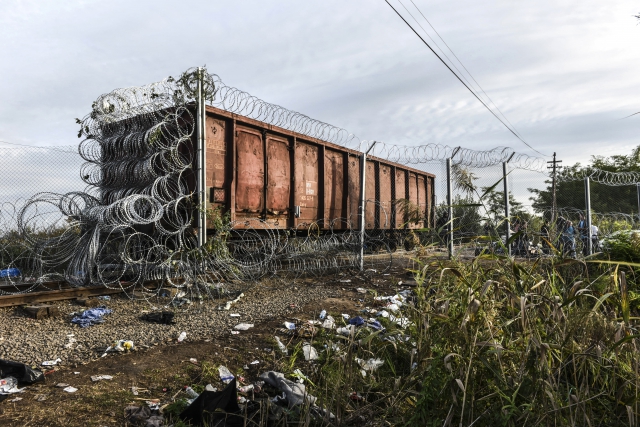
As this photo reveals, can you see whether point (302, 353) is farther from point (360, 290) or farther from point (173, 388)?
point (360, 290)

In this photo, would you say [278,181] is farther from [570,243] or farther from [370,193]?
[570,243]

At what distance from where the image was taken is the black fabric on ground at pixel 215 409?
2615 millimetres

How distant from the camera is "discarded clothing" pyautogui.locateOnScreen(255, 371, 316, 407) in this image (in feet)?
9.42

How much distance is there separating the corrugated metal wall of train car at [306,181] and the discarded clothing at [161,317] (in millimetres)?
4795

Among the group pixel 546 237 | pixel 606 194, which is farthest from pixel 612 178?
pixel 606 194

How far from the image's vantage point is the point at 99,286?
673cm

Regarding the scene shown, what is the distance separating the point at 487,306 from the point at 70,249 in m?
7.57

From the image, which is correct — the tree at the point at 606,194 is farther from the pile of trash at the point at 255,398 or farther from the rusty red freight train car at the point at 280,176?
the pile of trash at the point at 255,398

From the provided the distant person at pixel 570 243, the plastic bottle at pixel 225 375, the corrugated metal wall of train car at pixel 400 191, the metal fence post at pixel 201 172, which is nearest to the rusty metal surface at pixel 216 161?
the metal fence post at pixel 201 172

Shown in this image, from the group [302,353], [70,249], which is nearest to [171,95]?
[70,249]

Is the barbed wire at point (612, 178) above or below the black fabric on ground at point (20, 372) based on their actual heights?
above

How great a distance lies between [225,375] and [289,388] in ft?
2.59

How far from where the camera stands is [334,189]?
36.8 ft

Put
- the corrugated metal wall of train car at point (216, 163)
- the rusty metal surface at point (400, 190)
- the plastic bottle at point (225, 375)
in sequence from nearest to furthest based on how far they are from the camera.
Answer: the plastic bottle at point (225, 375), the corrugated metal wall of train car at point (216, 163), the rusty metal surface at point (400, 190)
